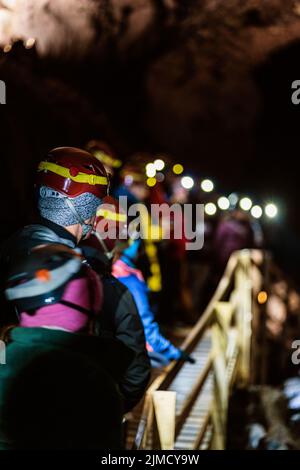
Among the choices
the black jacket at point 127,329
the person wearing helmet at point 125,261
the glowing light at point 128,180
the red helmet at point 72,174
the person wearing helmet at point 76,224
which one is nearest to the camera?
the person wearing helmet at point 76,224

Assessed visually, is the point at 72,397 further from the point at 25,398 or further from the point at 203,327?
the point at 203,327

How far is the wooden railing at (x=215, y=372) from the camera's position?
2.97m

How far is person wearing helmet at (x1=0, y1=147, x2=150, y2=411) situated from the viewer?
210cm

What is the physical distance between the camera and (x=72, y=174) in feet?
7.32

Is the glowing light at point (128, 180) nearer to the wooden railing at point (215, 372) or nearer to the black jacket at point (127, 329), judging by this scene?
the wooden railing at point (215, 372)

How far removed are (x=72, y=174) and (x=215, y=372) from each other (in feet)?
10.6

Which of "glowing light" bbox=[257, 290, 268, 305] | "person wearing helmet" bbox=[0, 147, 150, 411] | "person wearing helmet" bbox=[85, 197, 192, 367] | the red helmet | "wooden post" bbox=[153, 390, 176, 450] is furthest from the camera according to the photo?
"glowing light" bbox=[257, 290, 268, 305]

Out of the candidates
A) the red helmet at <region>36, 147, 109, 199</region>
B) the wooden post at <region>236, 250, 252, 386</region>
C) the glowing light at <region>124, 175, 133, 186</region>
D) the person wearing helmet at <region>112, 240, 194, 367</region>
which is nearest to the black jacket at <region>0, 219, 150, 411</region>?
the red helmet at <region>36, 147, 109, 199</region>
